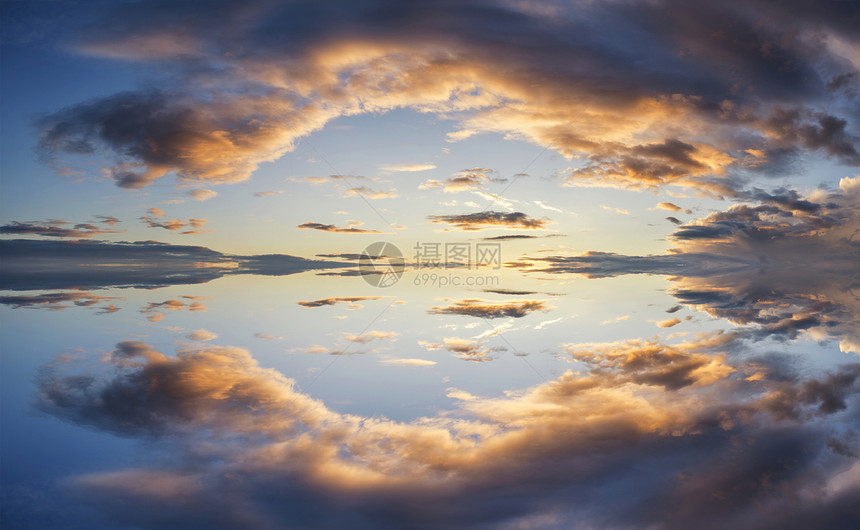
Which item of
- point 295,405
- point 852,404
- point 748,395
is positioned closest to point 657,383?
point 748,395

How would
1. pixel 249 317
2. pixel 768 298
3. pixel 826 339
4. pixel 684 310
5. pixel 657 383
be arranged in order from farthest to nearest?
pixel 768 298
pixel 684 310
pixel 249 317
pixel 826 339
pixel 657 383

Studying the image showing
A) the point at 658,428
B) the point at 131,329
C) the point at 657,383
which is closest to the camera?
the point at 658,428

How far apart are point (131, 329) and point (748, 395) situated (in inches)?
768

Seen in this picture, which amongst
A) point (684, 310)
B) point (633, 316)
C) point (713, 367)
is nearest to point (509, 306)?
point (633, 316)

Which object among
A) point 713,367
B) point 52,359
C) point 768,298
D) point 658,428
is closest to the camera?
point 658,428

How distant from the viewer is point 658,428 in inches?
339

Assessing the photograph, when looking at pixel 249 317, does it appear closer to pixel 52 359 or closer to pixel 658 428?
pixel 52 359

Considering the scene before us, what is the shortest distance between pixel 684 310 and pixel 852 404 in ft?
40.6

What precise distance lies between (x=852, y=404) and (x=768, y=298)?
21525 mm

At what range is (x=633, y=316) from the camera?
19797mm

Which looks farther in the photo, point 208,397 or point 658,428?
point 208,397

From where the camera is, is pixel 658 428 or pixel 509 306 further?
pixel 509 306

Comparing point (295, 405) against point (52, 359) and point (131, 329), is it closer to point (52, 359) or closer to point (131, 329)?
point (52, 359)

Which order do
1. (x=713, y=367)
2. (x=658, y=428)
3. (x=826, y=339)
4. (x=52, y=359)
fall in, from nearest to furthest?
(x=658, y=428) < (x=713, y=367) < (x=52, y=359) < (x=826, y=339)
